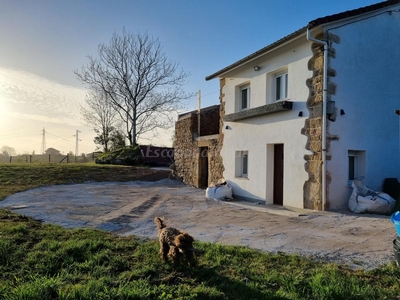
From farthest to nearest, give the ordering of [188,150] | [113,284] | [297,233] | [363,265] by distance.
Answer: [188,150] < [297,233] < [363,265] < [113,284]

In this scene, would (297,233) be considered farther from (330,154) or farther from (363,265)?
(330,154)

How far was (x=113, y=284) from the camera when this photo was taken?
11.6ft

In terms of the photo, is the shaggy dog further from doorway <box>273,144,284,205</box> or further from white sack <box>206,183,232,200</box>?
white sack <box>206,183,232,200</box>

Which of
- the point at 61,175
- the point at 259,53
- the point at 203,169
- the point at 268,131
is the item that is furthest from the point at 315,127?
the point at 61,175

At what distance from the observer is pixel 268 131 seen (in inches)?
405

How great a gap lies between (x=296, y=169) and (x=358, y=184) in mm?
1781

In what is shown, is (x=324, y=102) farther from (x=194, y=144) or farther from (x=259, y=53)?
(x=194, y=144)

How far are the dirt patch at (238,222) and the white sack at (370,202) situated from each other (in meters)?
0.39

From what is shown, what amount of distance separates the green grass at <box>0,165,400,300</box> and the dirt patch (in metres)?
0.63

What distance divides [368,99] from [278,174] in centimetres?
368

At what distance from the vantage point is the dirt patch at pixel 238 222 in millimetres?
5064

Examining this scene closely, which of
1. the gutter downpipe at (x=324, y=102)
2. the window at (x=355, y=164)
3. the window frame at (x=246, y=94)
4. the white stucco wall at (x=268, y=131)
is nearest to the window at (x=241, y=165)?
the white stucco wall at (x=268, y=131)

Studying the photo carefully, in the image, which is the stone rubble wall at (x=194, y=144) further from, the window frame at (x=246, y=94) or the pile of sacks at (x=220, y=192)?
the window frame at (x=246, y=94)

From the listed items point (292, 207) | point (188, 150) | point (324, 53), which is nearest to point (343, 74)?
point (324, 53)
